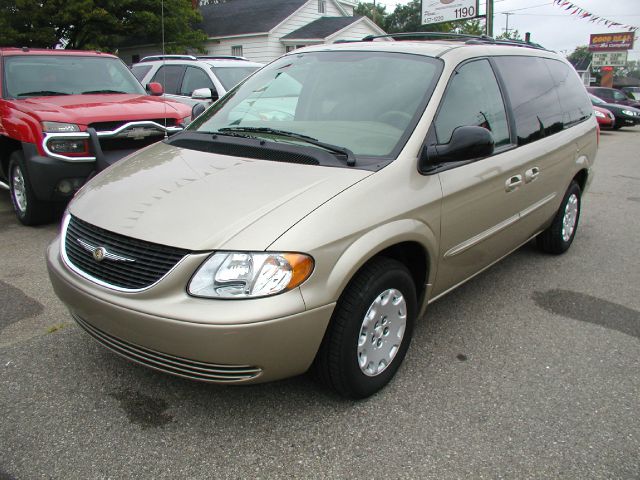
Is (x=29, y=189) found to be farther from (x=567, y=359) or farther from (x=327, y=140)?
(x=567, y=359)

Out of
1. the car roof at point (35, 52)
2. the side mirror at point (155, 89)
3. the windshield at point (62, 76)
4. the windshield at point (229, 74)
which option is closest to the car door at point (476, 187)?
the side mirror at point (155, 89)

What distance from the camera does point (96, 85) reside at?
6629 millimetres

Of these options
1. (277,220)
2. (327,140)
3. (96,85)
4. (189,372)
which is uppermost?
(96,85)

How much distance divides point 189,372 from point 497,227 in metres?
2.20

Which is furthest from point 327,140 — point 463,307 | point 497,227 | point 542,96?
point 542,96

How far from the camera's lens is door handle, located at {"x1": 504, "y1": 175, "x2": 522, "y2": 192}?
3.63 metres

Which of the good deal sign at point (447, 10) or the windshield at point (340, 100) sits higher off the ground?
the good deal sign at point (447, 10)

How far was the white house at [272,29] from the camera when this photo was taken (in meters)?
24.2

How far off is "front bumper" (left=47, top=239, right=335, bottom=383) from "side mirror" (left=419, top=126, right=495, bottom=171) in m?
1.05

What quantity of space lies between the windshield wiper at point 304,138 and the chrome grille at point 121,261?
→ 1.00m

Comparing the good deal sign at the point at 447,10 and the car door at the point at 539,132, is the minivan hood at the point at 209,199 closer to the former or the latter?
the car door at the point at 539,132

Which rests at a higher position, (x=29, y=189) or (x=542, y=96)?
(x=542, y=96)

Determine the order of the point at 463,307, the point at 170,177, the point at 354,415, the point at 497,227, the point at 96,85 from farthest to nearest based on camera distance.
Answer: the point at 96,85
the point at 463,307
the point at 497,227
the point at 170,177
the point at 354,415

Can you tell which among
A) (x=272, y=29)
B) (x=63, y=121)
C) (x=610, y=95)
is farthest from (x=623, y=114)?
(x=63, y=121)
